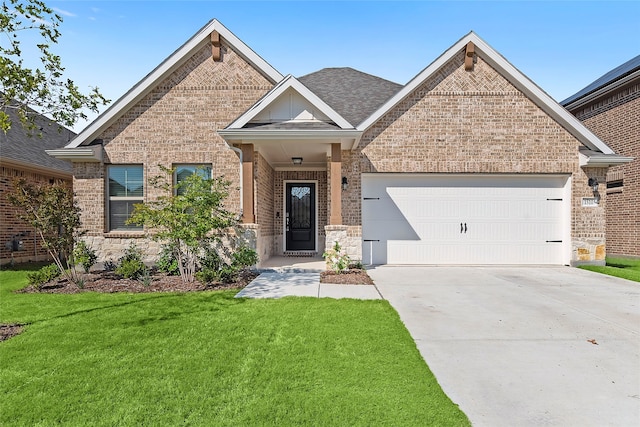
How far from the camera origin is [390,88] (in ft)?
40.7

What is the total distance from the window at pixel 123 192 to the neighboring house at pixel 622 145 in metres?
16.4

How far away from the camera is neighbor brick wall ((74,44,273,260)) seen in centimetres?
904

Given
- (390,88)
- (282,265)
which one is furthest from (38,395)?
(390,88)

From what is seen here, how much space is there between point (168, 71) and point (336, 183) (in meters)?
5.69

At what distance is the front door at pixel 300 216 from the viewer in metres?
11.7

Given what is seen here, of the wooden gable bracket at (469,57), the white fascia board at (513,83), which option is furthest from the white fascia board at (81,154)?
the wooden gable bracket at (469,57)

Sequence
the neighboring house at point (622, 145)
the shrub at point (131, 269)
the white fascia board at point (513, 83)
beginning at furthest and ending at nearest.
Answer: the neighboring house at point (622, 145) → the white fascia board at point (513, 83) → the shrub at point (131, 269)

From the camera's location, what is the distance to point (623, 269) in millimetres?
9047

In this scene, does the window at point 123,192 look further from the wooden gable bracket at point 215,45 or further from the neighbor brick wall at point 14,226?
the wooden gable bracket at point 215,45

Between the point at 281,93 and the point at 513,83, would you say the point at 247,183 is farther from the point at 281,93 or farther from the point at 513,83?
the point at 513,83

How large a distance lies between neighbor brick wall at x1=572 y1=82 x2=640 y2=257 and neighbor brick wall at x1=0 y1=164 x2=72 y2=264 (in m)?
20.2

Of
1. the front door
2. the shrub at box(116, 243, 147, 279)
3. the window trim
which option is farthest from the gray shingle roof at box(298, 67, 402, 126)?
the shrub at box(116, 243, 147, 279)

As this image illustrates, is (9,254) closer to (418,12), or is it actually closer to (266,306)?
(266,306)

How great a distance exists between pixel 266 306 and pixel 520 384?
3.45 meters
